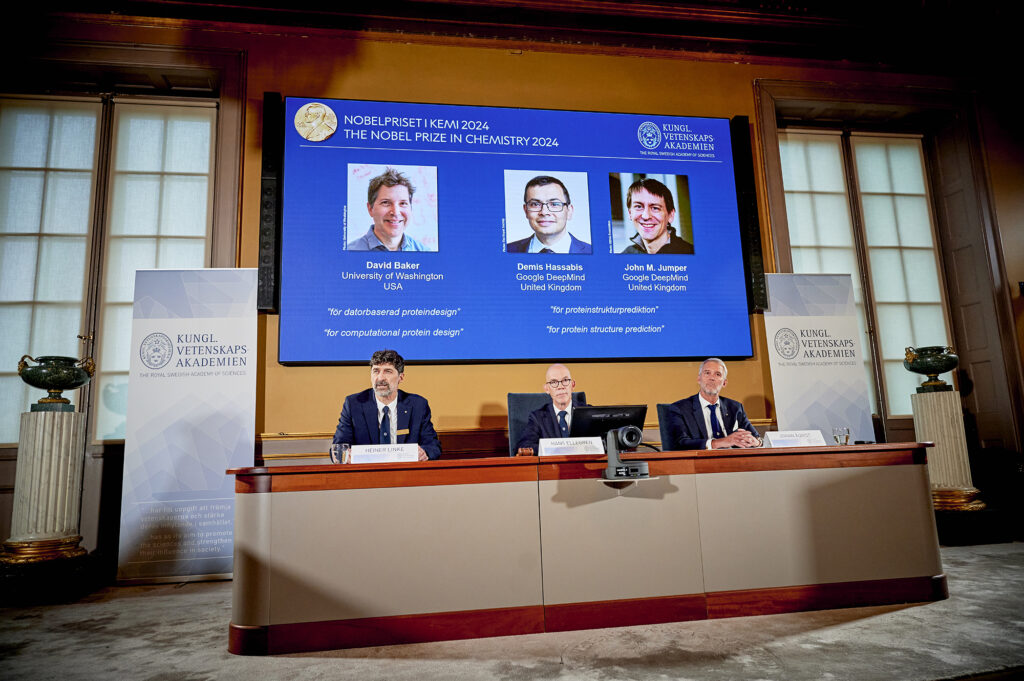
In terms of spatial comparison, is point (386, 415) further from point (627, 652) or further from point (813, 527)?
point (813, 527)

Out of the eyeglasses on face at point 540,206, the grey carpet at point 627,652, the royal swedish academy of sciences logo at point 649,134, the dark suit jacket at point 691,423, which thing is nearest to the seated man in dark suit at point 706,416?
the dark suit jacket at point 691,423

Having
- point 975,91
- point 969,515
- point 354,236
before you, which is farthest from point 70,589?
point 975,91

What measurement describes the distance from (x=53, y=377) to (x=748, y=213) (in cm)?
497

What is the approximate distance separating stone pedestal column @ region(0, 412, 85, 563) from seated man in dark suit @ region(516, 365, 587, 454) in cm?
275

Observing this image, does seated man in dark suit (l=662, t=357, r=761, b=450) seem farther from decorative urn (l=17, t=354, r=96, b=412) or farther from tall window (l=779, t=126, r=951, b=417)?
decorative urn (l=17, t=354, r=96, b=412)

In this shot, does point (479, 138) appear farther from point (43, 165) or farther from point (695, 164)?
point (43, 165)

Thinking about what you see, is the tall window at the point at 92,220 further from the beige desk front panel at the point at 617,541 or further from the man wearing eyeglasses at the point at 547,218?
the beige desk front panel at the point at 617,541

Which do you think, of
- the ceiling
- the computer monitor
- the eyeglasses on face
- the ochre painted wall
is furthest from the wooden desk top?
the ceiling

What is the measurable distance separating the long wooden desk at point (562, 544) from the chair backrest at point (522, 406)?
1.13 m

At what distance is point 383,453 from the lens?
2.66 metres

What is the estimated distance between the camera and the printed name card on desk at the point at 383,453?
8.65 feet

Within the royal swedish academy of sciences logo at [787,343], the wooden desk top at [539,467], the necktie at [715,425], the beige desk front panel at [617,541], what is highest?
the royal swedish academy of sciences logo at [787,343]

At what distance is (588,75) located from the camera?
516 cm

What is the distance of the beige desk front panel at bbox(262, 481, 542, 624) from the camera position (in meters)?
2.42
